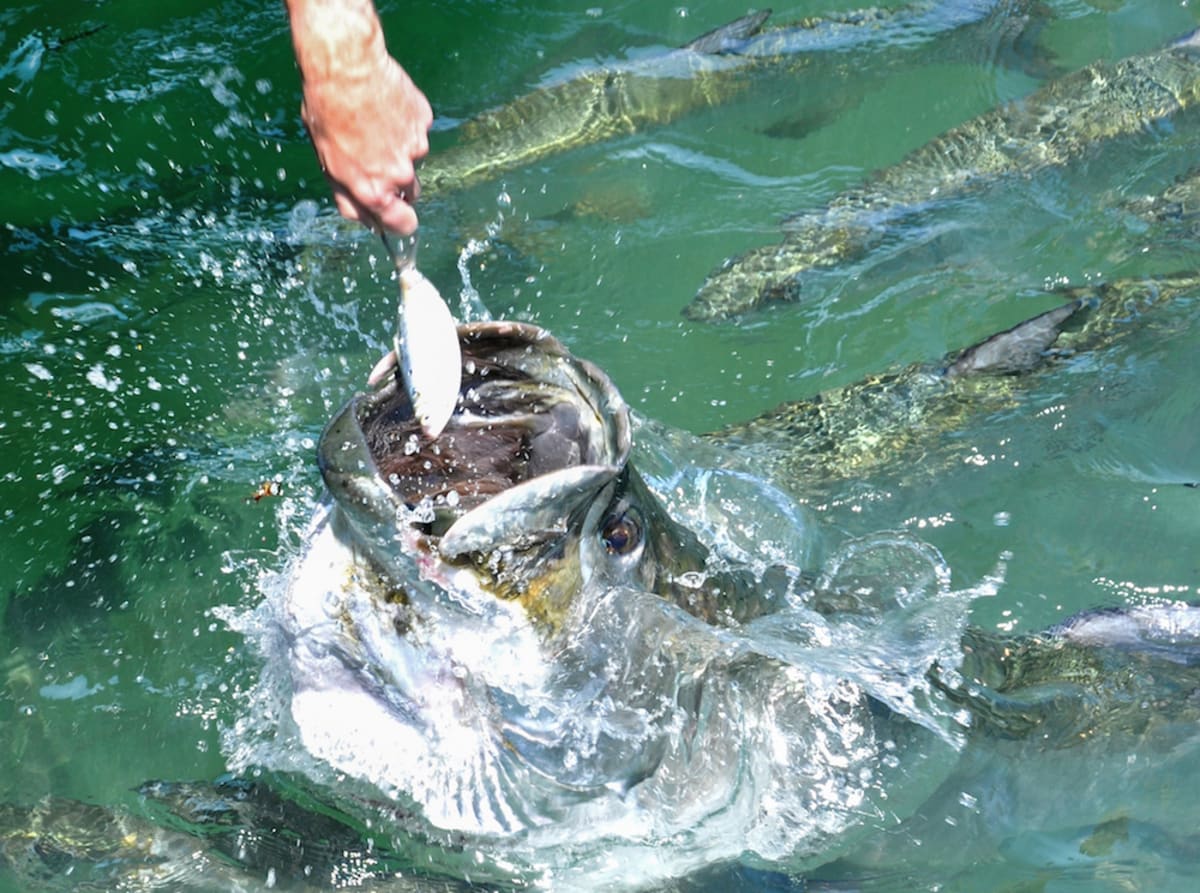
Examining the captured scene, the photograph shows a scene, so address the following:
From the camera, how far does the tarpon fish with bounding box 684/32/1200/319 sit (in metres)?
5.84

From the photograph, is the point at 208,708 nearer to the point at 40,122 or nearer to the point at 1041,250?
the point at 40,122

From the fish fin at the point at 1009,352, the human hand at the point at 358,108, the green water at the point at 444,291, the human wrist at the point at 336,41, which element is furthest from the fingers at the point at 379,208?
the fish fin at the point at 1009,352

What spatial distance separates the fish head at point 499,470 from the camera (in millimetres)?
2156

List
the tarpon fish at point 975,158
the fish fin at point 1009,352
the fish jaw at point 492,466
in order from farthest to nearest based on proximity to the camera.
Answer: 1. the tarpon fish at point 975,158
2. the fish fin at point 1009,352
3. the fish jaw at point 492,466

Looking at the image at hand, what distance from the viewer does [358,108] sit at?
1.96 metres

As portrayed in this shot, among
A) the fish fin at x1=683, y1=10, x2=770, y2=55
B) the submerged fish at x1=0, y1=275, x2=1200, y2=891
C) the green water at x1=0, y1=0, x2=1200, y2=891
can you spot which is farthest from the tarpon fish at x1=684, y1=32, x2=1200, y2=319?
the submerged fish at x1=0, y1=275, x2=1200, y2=891

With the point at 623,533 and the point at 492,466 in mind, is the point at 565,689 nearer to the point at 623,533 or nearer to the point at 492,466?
the point at 623,533

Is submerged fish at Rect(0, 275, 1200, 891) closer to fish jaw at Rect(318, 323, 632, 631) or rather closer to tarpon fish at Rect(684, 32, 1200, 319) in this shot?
fish jaw at Rect(318, 323, 632, 631)

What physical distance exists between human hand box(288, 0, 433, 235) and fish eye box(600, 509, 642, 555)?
2.34ft

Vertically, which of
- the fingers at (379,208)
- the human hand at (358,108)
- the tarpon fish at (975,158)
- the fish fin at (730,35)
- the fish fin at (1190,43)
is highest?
the human hand at (358,108)

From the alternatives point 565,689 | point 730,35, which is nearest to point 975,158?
point 730,35

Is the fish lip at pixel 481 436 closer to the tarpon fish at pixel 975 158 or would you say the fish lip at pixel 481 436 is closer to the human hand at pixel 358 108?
the human hand at pixel 358 108

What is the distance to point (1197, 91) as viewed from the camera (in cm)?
693

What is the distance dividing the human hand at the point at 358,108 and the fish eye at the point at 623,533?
712mm
